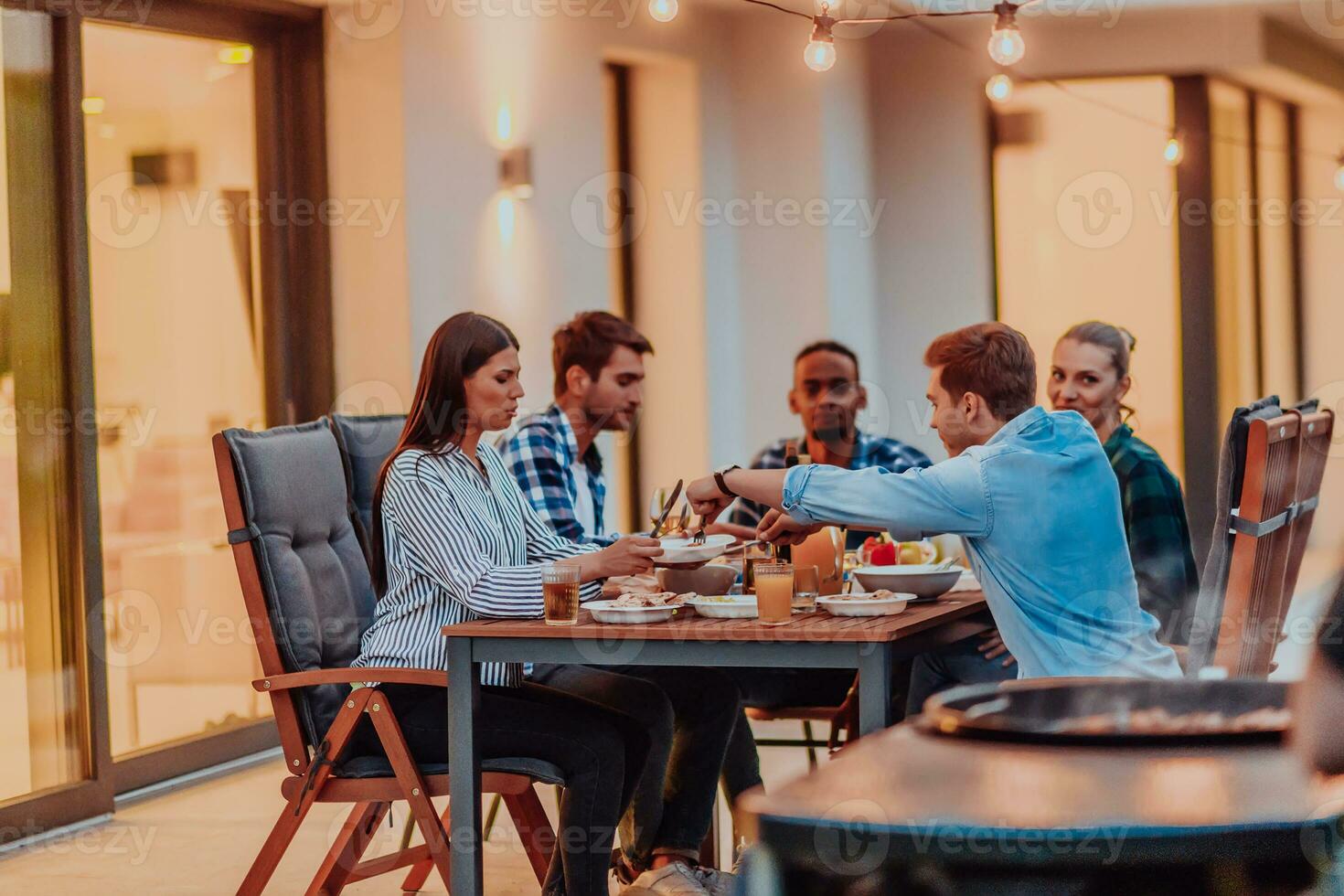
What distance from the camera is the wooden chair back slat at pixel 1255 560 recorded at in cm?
274

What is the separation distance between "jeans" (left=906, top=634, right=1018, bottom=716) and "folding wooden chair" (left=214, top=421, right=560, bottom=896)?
3.11 ft

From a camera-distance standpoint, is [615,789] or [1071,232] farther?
[1071,232]

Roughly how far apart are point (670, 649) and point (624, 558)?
294mm

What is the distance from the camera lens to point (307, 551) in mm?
3057

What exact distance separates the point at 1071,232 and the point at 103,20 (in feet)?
16.3

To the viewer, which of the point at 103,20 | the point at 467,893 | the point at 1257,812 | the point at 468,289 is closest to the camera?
the point at 1257,812

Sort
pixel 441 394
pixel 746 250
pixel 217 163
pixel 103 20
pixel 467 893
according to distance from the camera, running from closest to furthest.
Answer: pixel 467 893, pixel 441 394, pixel 103 20, pixel 217 163, pixel 746 250

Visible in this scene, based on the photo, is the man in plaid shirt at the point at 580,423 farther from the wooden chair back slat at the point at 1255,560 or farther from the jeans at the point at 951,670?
the wooden chair back slat at the point at 1255,560

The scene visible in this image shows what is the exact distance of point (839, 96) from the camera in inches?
291

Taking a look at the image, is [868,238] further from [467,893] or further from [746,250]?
[467,893]

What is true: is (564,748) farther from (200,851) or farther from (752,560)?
(200,851)

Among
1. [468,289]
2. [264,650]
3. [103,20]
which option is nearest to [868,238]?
[468,289]

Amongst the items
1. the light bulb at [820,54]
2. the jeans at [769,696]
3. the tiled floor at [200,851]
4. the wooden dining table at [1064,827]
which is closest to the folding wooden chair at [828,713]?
the jeans at [769,696]

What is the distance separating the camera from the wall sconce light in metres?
5.77
